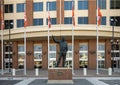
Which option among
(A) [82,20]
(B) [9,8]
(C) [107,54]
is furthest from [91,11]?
(B) [9,8]

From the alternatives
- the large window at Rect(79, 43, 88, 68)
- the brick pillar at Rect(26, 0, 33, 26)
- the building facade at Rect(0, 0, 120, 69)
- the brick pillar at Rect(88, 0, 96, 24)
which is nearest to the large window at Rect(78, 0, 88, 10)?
the building facade at Rect(0, 0, 120, 69)

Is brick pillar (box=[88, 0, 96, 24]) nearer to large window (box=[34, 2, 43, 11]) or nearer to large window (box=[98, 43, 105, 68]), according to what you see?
large window (box=[98, 43, 105, 68])

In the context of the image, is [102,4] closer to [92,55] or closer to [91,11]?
[91,11]

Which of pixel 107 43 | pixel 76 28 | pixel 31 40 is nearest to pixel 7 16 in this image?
pixel 31 40

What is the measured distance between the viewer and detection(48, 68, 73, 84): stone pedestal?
106 ft

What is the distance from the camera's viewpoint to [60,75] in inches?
1271

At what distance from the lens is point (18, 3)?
211 feet

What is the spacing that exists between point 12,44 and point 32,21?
642 cm

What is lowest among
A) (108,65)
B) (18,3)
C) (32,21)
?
(108,65)

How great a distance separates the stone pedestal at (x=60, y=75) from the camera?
32.2 metres

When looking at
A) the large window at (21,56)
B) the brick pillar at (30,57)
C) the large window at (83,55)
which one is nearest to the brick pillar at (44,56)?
the brick pillar at (30,57)

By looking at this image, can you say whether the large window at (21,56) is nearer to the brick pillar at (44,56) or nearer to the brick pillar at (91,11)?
the brick pillar at (44,56)

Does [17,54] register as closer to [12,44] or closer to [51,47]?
[12,44]

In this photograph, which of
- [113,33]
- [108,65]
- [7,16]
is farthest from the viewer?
[7,16]
